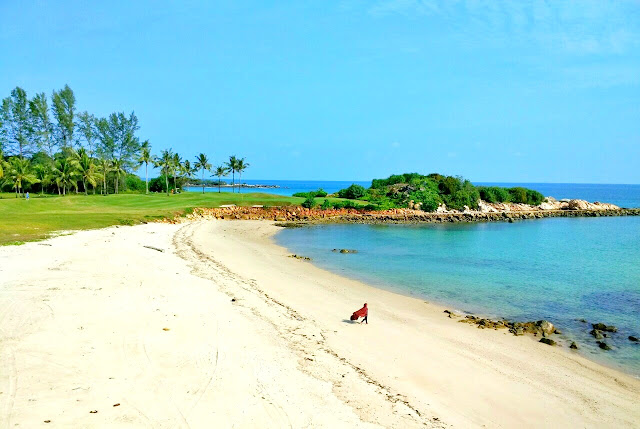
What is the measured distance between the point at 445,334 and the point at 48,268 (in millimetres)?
16652

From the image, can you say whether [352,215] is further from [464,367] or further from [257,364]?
[257,364]

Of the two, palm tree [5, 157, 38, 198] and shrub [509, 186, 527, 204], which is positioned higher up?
palm tree [5, 157, 38, 198]

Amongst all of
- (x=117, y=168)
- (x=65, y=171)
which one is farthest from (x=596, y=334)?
(x=117, y=168)

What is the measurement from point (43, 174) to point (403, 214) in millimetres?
59627

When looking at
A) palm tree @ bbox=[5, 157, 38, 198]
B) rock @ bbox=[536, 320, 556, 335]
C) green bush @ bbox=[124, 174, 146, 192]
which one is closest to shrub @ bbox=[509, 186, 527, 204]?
rock @ bbox=[536, 320, 556, 335]

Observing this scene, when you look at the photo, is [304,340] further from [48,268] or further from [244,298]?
[48,268]

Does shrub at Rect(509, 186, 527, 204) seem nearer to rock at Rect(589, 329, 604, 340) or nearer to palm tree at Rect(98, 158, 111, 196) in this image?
rock at Rect(589, 329, 604, 340)

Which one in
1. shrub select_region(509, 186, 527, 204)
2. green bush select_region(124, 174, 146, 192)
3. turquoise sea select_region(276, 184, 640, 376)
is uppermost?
green bush select_region(124, 174, 146, 192)

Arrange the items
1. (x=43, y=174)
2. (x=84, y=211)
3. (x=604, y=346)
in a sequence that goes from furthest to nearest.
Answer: (x=43, y=174)
(x=84, y=211)
(x=604, y=346)

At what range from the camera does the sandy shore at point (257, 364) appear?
7902mm

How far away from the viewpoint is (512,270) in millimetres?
27141

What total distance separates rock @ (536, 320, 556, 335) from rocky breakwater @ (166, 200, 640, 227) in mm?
38260

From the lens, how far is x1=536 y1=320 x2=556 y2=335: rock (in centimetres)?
1478

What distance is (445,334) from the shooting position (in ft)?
45.9
